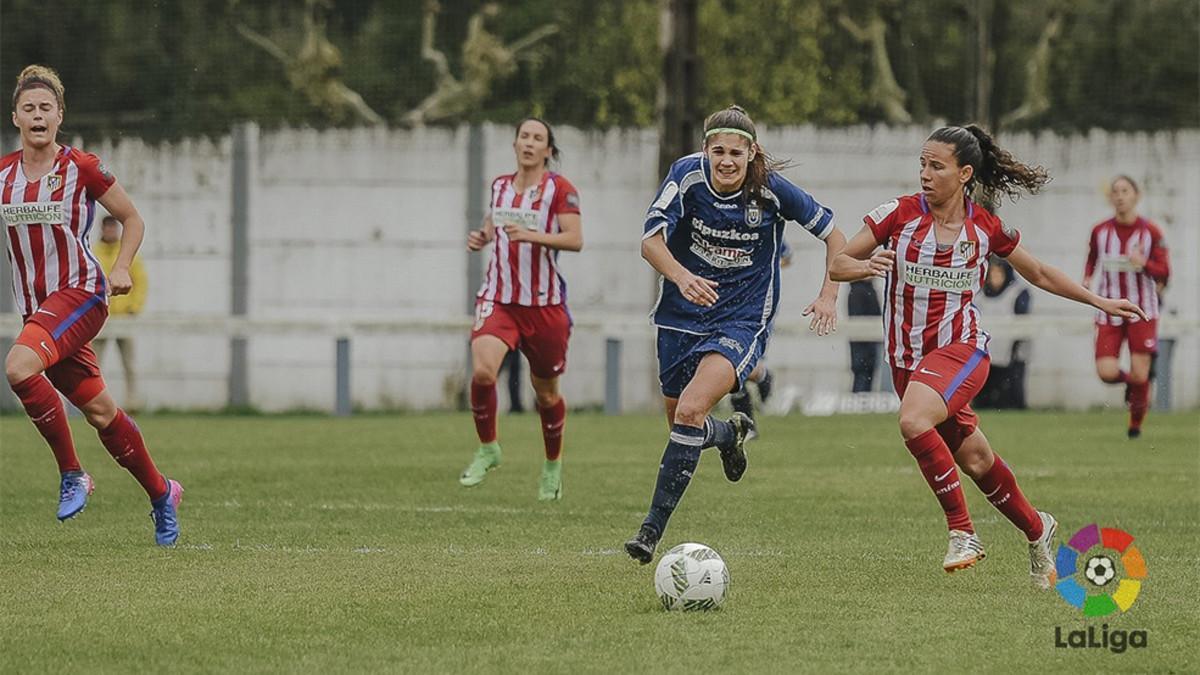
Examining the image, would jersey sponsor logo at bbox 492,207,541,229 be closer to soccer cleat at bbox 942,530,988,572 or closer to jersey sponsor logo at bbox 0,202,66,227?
jersey sponsor logo at bbox 0,202,66,227

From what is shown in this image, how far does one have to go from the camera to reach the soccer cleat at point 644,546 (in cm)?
780

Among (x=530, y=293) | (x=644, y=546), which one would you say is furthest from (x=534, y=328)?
(x=644, y=546)

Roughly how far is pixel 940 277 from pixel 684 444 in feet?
4.25

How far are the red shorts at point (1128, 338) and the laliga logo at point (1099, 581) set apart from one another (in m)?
7.71

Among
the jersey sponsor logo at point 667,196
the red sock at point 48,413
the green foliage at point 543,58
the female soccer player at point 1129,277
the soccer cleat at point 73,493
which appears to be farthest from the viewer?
the green foliage at point 543,58

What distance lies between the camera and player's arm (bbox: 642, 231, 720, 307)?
26.6 ft

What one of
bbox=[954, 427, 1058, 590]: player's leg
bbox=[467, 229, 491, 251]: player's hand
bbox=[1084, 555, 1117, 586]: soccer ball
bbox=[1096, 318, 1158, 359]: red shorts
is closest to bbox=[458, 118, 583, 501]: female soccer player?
bbox=[467, 229, 491, 251]: player's hand

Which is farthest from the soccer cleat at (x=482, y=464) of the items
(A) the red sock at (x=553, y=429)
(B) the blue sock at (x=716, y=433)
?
(B) the blue sock at (x=716, y=433)

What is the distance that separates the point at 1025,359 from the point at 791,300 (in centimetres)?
268

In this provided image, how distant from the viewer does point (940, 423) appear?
314 inches

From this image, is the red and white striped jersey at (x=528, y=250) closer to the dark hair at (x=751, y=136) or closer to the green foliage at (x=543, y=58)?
the dark hair at (x=751, y=136)

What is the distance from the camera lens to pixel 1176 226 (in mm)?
21641

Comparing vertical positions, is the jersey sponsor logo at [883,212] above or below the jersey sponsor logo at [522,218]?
above

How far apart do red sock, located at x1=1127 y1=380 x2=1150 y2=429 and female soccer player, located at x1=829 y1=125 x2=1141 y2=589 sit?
323 inches
